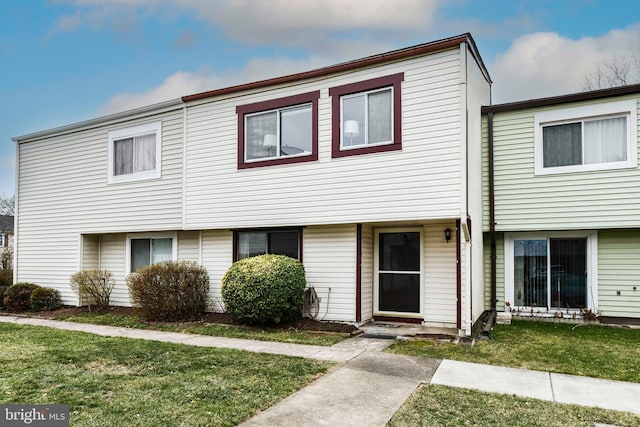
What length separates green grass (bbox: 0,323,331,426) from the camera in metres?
4.42

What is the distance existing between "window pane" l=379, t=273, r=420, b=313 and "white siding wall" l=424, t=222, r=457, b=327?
265mm

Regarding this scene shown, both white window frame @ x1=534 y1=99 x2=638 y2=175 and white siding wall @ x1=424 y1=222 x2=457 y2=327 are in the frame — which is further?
white window frame @ x1=534 y1=99 x2=638 y2=175

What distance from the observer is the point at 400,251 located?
995 centimetres

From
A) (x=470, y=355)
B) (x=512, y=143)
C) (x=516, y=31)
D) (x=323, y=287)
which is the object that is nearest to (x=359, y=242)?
(x=323, y=287)

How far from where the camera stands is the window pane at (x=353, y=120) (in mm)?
9469

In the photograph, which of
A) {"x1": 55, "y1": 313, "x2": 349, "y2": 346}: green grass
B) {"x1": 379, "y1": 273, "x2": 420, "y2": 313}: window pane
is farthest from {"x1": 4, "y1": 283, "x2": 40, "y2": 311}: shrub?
{"x1": 379, "y1": 273, "x2": 420, "y2": 313}: window pane

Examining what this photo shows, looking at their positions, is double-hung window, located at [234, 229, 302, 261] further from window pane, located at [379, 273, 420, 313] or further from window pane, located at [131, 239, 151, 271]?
window pane, located at [131, 239, 151, 271]

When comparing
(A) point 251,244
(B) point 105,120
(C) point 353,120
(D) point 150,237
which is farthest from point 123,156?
(C) point 353,120

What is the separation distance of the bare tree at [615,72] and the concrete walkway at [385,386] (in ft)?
58.2

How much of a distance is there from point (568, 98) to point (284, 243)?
7.21 metres

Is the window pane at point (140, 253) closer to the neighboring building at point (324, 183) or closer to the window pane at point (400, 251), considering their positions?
the neighboring building at point (324, 183)

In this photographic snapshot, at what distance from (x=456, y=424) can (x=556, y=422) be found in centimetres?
99

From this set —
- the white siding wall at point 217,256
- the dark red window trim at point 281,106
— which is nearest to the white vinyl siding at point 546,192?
the dark red window trim at point 281,106

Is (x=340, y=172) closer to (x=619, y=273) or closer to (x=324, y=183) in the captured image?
(x=324, y=183)
